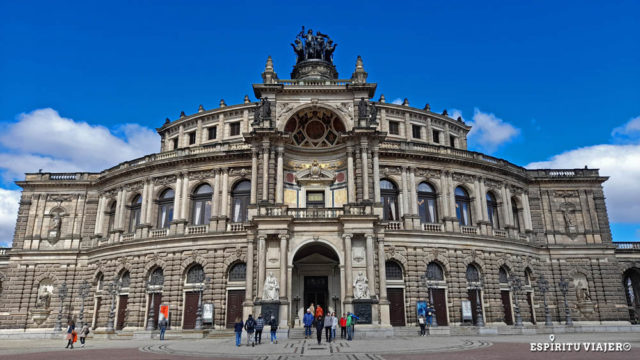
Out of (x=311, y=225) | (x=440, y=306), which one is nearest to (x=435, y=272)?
(x=440, y=306)

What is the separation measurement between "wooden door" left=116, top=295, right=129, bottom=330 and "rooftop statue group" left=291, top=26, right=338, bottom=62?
92.0 feet

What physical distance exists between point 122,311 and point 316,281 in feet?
57.8

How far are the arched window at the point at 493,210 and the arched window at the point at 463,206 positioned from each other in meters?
2.35

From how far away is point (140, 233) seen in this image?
38.5m

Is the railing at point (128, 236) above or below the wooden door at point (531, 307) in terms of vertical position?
above

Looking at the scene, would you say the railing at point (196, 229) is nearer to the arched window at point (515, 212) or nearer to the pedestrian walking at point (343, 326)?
the pedestrian walking at point (343, 326)

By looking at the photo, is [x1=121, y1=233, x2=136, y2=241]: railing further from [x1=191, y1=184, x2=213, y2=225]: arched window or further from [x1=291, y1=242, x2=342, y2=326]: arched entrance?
[x1=291, y1=242, x2=342, y2=326]: arched entrance

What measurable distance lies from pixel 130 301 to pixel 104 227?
894 centimetres

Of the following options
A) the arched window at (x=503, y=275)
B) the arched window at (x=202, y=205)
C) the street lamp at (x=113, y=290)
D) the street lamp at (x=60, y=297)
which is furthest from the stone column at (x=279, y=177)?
the street lamp at (x=60, y=297)

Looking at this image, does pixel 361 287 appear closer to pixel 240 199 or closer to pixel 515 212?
pixel 240 199

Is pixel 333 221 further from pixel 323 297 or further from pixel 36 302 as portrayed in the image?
pixel 36 302

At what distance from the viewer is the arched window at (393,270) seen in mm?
34875

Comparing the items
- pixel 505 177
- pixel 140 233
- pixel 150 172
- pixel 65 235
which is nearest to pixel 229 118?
pixel 150 172

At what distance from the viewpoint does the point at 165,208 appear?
39.4 meters
